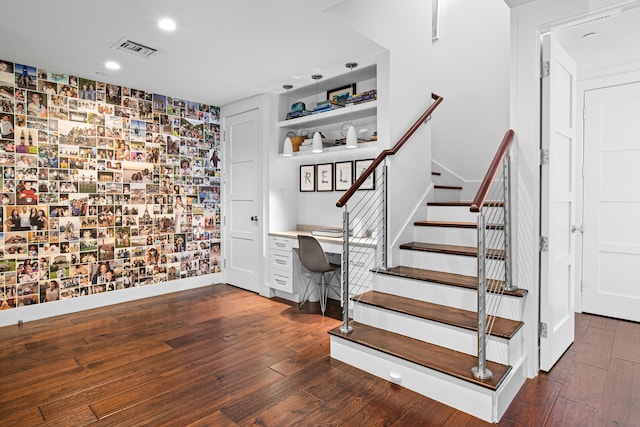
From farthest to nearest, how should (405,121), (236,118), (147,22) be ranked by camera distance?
(236,118)
(405,121)
(147,22)

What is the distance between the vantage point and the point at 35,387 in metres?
2.38

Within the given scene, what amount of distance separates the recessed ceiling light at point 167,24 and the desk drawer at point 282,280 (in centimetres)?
267

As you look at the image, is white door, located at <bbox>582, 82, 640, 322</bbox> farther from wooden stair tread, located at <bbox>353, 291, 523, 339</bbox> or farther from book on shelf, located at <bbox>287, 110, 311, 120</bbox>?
book on shelf, located at <bbox>287, 110, 311, 120</bbox>

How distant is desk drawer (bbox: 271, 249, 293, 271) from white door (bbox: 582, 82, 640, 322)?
10.3 ft

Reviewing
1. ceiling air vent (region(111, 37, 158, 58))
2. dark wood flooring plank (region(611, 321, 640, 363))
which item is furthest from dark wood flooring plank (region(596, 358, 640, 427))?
ceiling air vent (region(111, 37, 158, 58))

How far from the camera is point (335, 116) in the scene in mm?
4027

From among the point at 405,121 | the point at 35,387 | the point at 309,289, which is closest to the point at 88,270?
the point at 35,387

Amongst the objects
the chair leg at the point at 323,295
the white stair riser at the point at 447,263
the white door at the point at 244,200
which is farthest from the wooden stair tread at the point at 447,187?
the white door at the point at 244,200

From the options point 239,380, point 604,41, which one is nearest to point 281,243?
point 239,380

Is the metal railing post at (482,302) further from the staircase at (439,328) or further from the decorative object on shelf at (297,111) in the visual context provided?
the decorative object on shelf at (297,111)

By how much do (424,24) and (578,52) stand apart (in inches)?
56.7

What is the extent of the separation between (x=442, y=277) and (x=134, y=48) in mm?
3268

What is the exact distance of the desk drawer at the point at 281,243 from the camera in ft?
13.8

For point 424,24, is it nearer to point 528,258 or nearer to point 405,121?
point 405,121
